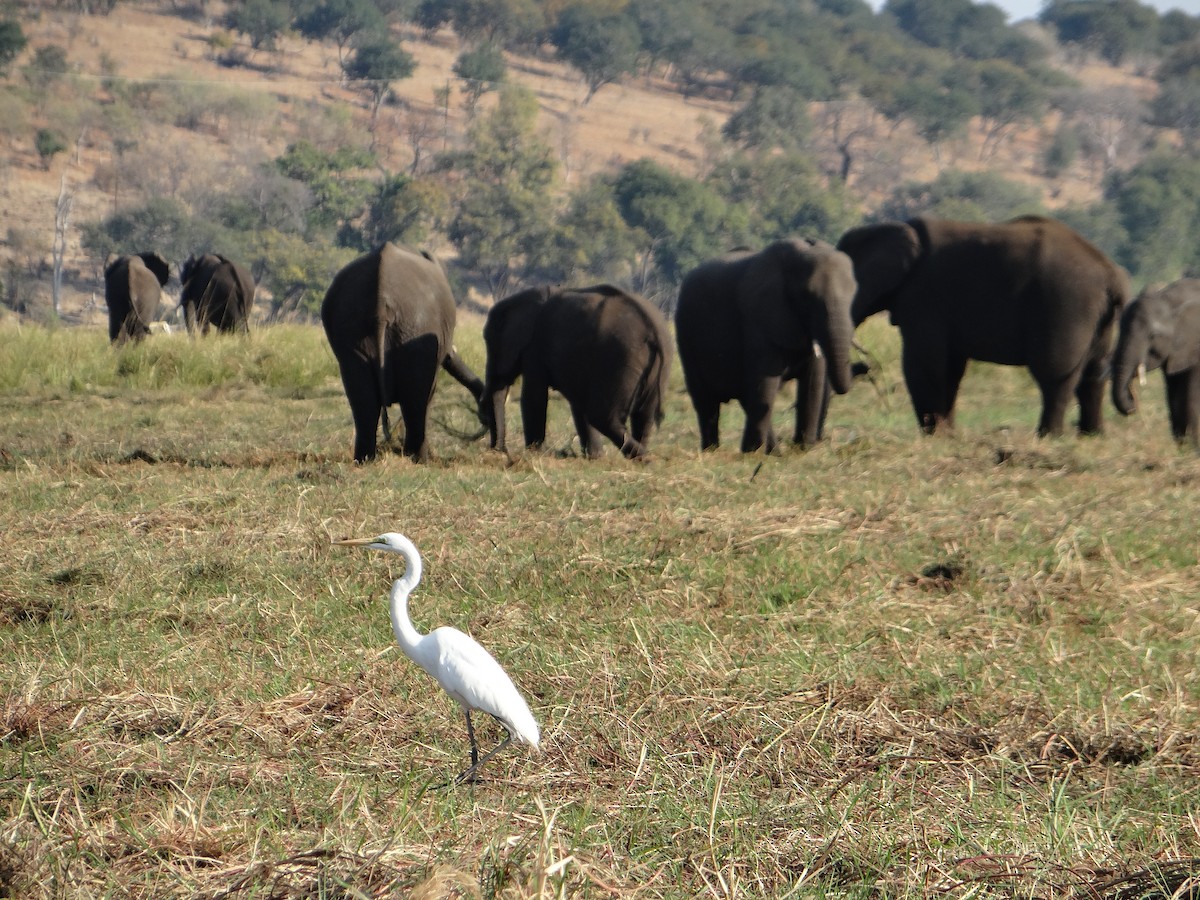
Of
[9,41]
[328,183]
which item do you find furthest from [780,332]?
[9,41]

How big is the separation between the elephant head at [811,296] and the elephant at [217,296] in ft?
35.2

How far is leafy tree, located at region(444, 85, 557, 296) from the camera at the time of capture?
2128 inches

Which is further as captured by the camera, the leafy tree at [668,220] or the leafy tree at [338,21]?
the leafy tree at [338,21]

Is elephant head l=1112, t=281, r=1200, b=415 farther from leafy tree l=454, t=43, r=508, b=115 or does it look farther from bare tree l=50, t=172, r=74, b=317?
leafy tree l=454, t=43, r=508, b=115

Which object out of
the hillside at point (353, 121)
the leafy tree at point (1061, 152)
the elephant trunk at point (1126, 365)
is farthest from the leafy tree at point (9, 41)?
the elephant trunk at point (1126, 365)

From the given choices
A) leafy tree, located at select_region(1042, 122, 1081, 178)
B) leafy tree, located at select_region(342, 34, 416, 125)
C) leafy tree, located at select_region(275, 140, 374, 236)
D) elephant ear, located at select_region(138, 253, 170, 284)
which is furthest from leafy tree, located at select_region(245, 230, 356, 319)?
leafy tree, located at select_region(1042, 122, 1081, 178)

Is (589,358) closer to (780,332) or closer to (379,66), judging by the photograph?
(780,332)

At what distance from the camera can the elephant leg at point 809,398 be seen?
1121 centimetres

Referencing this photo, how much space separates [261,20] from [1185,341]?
7134 cm

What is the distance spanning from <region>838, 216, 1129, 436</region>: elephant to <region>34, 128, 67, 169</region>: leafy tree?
171 feet

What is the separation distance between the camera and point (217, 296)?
20578 mm

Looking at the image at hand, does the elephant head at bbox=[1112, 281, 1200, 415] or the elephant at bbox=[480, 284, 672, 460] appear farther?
the elephant head at bbox=[1112, 281, 1200, 415]

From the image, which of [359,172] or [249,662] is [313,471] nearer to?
[249,662]

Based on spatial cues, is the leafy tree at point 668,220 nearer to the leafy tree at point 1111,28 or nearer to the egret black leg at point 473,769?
the egret black leg at point 473,769
